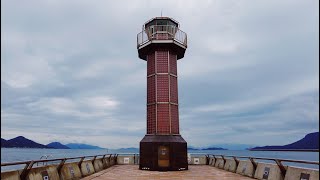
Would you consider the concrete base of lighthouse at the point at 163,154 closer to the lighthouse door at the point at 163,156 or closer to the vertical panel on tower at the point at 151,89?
the lighthouse door at the point at 163,156

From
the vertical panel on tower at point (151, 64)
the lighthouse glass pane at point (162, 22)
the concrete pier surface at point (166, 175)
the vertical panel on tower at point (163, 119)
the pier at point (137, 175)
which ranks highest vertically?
the lighthouse glass pane at point (162, 22)

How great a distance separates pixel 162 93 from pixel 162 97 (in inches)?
14.9

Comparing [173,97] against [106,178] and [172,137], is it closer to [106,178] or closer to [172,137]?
[172,137]

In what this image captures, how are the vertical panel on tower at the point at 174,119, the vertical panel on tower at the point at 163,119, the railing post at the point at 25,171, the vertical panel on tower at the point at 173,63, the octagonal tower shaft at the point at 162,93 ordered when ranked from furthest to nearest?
the vertical panel on tower at the point at 173,63 < the vertical panel on tower at the point at 174,119 < the octagonal tower shaft at the point at 162,93 < the vertical panel on tower at the point at 163,119 < the railing post at the point at 25,171

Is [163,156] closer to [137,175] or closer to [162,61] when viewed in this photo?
[137,175]

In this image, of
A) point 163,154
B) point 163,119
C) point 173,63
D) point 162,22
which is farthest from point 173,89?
point 162,22

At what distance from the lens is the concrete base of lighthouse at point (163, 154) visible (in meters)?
24.7

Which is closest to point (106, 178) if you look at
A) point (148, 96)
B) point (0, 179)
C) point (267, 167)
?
point (0, 179)

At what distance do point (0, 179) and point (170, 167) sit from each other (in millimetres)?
16728

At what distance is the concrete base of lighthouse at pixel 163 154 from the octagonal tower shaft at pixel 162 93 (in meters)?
0.96

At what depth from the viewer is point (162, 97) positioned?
26344 millimetres

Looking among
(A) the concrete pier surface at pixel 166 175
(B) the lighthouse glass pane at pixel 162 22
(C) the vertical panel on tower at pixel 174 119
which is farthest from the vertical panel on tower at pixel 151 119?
(B) the lighthouse glass pane at pixel 162 22

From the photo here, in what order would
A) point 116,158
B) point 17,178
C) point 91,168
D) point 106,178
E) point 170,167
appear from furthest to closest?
point 116,158
point 170,167
point 91,168
point 106,178
point 17,178

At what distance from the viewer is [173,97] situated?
27.0 m
